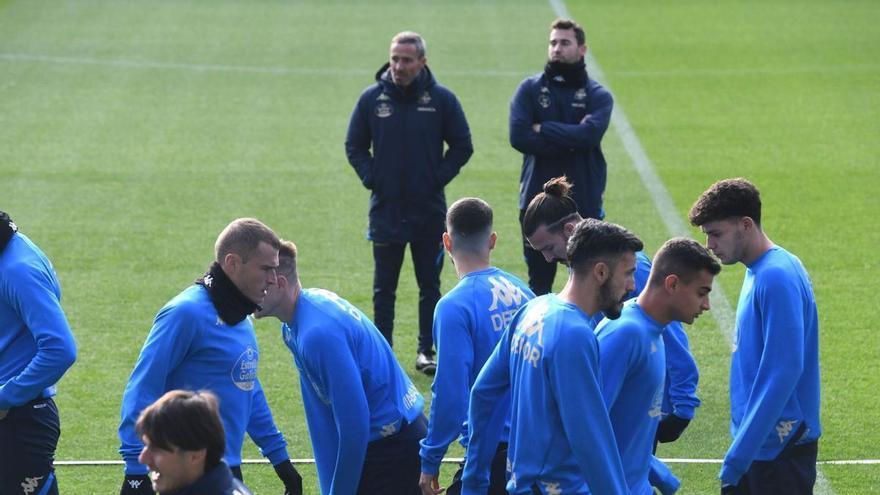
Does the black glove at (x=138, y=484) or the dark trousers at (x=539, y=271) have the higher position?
the black glove at (x=138, y=484)

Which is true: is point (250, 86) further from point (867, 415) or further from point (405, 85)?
point (867, 415)

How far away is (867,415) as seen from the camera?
28.7 feet

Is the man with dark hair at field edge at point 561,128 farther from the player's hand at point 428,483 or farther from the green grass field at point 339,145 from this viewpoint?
the player's hand at point 428,483

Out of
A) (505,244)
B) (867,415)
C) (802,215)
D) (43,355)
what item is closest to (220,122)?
(505,244)

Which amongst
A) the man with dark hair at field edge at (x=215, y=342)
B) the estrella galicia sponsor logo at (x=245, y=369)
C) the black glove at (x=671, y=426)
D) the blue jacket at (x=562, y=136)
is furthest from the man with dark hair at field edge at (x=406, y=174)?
the man with dark hair at field edge at (x=215, y=342)

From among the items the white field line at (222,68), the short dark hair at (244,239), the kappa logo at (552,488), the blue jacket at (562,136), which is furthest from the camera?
the white field line at (222,68)

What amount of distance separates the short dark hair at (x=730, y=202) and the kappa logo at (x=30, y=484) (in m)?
2.97

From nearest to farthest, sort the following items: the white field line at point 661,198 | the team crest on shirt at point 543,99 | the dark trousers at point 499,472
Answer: the dark trousers at point 499,472 → the team crest on shirt at point 543,99 → the white field line at point 661,198

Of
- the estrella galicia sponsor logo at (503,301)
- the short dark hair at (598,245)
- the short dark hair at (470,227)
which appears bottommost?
the estrella galicia sponsor logo at (503,301)

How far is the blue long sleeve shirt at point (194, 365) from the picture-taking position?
535 centimetres

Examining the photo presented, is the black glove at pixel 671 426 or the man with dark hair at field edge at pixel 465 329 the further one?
the black glove at pixel 671 426

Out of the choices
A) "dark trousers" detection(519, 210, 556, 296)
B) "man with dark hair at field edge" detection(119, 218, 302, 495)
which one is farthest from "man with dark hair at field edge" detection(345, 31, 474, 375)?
"man with dark hair at field edge" detection(119, 218, 302, 495)

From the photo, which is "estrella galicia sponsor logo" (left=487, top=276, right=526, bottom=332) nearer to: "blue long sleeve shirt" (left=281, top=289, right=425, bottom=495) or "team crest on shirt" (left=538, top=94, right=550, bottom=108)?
"blue long sleeve shirt" (left=281, top=289, right=425, bottom=495)

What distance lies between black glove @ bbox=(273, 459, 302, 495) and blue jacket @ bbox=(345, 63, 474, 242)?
376 cm
